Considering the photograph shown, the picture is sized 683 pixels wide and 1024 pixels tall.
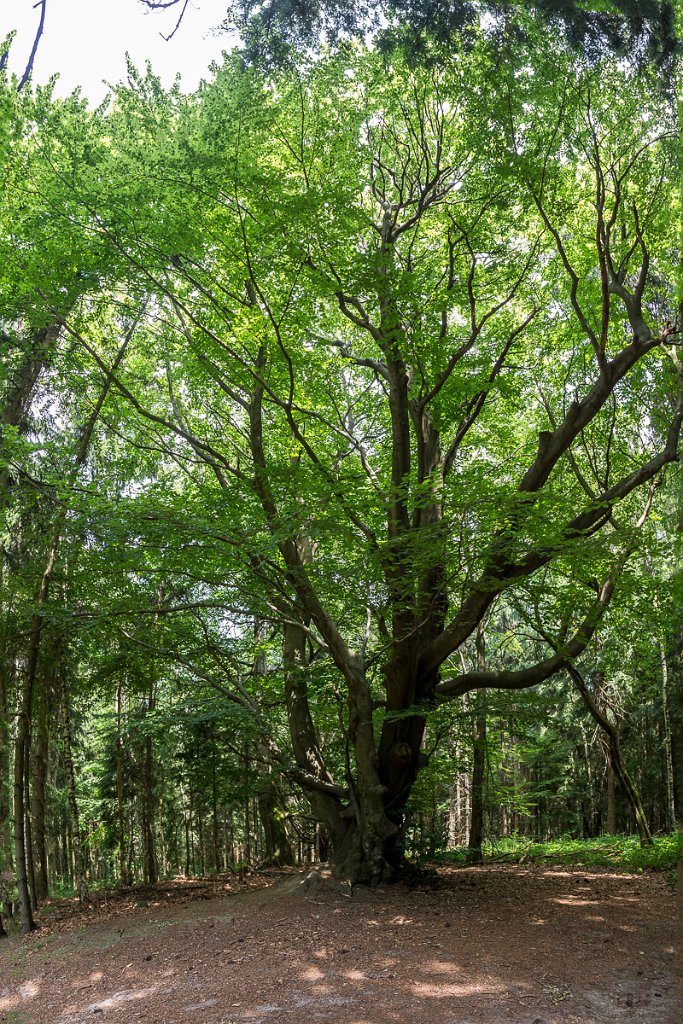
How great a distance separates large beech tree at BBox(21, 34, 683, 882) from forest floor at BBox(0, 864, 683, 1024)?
1.59 m

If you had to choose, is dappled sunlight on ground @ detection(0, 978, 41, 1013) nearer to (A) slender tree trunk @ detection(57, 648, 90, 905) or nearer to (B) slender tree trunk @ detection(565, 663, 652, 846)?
(A) slender tree trunk @ detection(57, 648, 90, 905)

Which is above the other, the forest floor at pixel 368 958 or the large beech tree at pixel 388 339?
the large beech tree at pixel 388 339

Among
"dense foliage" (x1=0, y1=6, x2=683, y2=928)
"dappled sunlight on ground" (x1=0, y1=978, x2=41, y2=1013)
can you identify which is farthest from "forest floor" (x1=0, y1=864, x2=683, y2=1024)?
"dense foliage" (x1=0, y1=6, x2=683, y2=928)

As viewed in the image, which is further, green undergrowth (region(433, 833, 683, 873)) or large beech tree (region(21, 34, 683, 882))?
green undergrowth (region(433, 833, 683, 873))

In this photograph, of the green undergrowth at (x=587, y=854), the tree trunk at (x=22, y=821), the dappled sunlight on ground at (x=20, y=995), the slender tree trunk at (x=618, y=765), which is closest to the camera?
the dappled sunlight on ground at (x=20, y=995)

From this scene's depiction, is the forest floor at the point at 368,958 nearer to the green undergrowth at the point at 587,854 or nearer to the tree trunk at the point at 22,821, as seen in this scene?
the tree trunk at the point at 22,821

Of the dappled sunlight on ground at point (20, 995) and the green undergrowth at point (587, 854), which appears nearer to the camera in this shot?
the dappled sunlight on ground at point (20, 995)

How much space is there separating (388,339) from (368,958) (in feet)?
22.9

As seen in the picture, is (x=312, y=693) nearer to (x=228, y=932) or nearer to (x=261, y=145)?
(x=228, y=932)

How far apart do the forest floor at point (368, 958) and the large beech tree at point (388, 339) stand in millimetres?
1586

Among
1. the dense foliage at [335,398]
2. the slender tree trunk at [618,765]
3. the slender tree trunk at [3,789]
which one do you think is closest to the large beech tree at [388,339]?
the dense foliage at [335,398]

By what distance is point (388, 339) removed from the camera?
9.16m

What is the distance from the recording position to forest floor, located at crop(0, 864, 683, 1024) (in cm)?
480

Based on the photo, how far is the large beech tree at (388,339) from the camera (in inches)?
300
